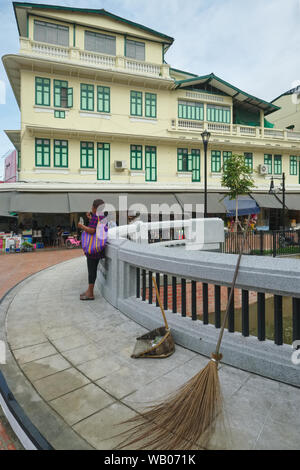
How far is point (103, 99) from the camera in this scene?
16.7 metres

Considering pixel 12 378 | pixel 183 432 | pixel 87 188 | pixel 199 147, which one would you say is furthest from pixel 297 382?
pixel 199 147

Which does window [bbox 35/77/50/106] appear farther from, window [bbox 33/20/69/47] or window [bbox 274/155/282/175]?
window [bbox 274/155/282/175]

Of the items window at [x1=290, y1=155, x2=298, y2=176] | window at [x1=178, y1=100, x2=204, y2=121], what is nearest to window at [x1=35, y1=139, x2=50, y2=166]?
window at [x1=178, y1=100, x2=204, y2=121]

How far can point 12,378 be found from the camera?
267 centimetres

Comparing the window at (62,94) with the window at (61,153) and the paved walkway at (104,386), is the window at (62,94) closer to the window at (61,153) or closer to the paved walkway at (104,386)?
the window at (61,153)

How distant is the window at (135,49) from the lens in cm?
1742

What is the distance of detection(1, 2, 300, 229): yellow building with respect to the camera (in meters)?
15.1

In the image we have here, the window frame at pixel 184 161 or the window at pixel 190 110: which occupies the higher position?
the window at pixel 190 110

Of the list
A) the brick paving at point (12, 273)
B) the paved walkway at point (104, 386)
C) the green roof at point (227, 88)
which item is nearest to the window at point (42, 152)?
the brick paving at point (12, 273)

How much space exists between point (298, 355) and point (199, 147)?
61.9 feet

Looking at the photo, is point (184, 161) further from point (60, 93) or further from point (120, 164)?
point (60, 93)

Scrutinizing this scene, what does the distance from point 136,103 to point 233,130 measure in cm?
824

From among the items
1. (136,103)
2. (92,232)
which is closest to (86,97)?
(136,103)

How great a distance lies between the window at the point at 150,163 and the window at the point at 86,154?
3807mm
